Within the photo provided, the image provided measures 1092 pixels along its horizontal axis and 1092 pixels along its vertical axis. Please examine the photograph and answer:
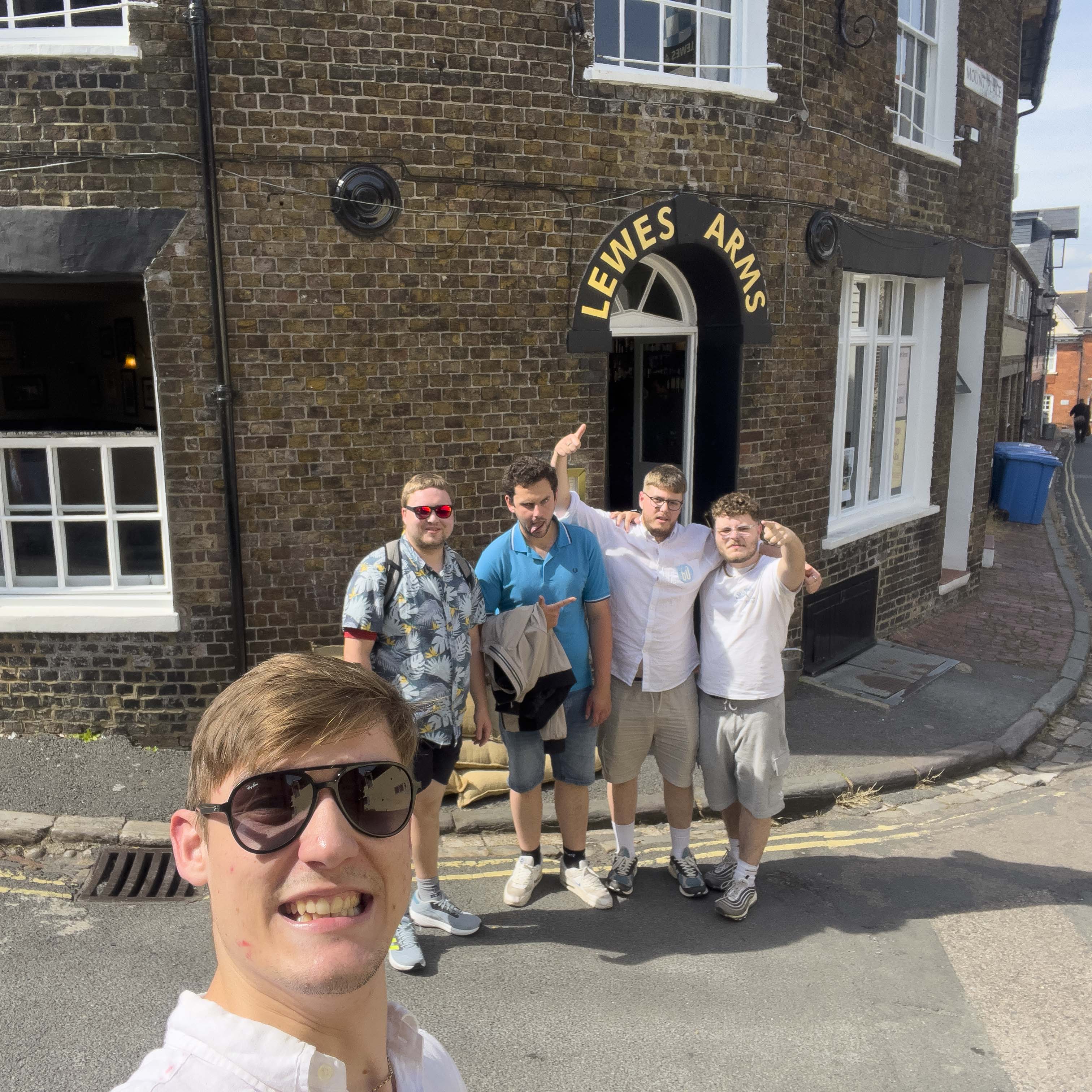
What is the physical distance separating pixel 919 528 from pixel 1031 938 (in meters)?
5.52

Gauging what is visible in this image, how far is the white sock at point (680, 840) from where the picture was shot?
4.68 metres

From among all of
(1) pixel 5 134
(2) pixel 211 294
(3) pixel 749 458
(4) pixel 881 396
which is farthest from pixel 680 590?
(4) pixel 881 396

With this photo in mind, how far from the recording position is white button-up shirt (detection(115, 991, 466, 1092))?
116cm

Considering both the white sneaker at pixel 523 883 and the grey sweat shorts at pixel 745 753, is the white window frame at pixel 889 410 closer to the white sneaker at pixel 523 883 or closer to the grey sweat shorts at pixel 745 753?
the grey sweat shorts at pixel 745 753

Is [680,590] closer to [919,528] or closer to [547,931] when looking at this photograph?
[547,931]

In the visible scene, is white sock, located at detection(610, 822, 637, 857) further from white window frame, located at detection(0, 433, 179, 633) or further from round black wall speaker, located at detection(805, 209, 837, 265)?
round black wall speaker, located at detection(805, 209, 837, 265)

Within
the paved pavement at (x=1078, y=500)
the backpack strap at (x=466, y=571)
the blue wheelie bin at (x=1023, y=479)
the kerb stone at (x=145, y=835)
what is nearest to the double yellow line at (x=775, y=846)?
the kerb stone at (x=145, y=835)

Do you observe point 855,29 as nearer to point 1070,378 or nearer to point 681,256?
point 681,256

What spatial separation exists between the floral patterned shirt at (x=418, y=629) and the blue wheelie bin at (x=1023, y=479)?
11.5 m

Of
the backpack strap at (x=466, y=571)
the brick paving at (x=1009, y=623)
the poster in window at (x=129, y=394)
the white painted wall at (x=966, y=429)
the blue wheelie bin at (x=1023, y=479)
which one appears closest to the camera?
the backpack strap at (x=466, y=571)

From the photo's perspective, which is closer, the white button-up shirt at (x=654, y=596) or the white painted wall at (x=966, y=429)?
the white button-up shirt at (x=654, y=596)

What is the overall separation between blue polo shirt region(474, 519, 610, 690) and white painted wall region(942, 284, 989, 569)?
7.06 metres

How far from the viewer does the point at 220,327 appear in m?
5.67

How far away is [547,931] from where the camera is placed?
4.32 meters
